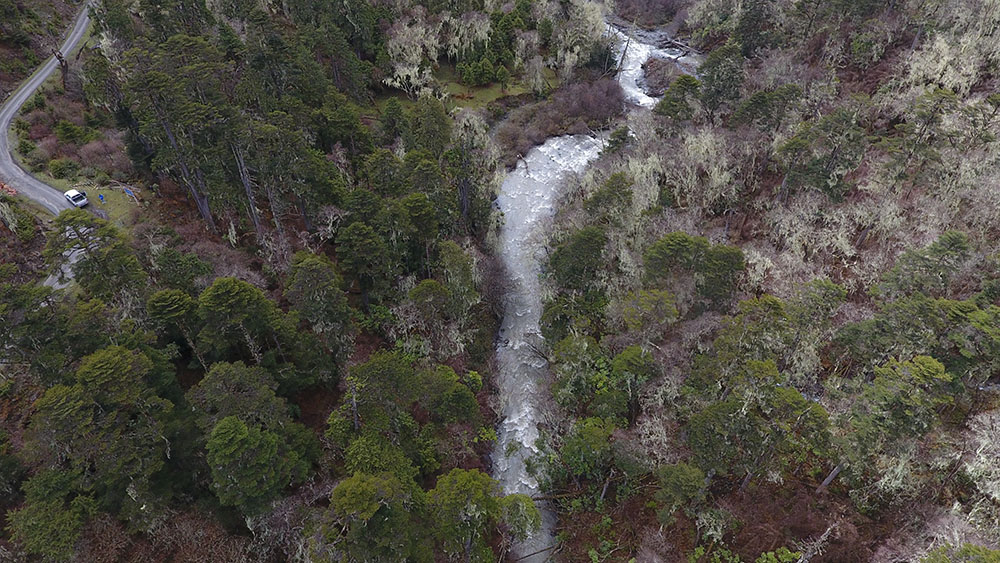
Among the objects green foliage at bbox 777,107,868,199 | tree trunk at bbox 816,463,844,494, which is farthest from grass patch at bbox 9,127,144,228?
green foliage at bbox 777,107,868,199

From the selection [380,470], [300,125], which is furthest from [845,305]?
[300,125]

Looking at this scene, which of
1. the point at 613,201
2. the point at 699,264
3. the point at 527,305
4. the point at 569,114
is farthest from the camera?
the point at 569,114

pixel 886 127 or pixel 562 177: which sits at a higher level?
pixel 886 127

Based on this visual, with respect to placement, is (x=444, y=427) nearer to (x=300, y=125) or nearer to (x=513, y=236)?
(x=513, y=236)

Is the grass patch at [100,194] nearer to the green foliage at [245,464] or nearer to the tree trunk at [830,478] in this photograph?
the green foliage at [245,464]

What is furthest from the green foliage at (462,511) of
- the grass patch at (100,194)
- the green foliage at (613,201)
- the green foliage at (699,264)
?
the grass patch at (100,194)

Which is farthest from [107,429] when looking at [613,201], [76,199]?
[613,201]

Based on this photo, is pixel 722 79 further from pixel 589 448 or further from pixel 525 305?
pixel 589 448
